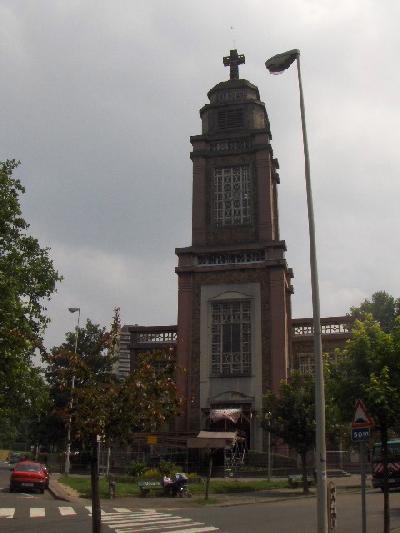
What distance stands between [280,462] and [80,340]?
2182 cm

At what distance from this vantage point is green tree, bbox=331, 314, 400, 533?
1443cm

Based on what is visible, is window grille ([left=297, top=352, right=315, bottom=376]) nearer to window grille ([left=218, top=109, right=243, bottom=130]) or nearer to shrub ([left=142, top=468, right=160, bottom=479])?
window grille ([left=218, top=109, right=243, bottom=130])

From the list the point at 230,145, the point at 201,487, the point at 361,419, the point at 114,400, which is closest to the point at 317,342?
the point at 361,419

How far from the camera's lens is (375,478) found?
95.1 ft

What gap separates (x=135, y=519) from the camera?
1839 cm

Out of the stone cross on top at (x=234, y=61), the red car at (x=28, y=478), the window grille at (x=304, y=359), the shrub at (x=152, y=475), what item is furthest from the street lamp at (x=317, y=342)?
the stone cross on top at (x=234, y=61)

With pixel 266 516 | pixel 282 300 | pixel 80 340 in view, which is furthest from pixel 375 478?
pixel 80 340

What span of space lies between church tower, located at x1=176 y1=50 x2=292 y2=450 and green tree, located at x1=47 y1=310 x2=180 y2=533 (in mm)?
27308

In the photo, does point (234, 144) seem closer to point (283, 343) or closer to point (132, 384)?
point (283, 343)

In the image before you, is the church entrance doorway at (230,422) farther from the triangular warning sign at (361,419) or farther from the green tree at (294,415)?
the triangular warning sign at (361,419)

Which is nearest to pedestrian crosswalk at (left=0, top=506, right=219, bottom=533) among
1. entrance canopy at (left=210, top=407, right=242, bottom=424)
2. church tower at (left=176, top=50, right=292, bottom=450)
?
entrance canopy at (left=210, top=407, right=242, bottom=424)

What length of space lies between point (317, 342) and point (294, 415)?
19826 mm

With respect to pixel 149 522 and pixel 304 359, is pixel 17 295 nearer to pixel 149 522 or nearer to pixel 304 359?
pixel 149 522

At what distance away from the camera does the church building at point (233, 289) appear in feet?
133
